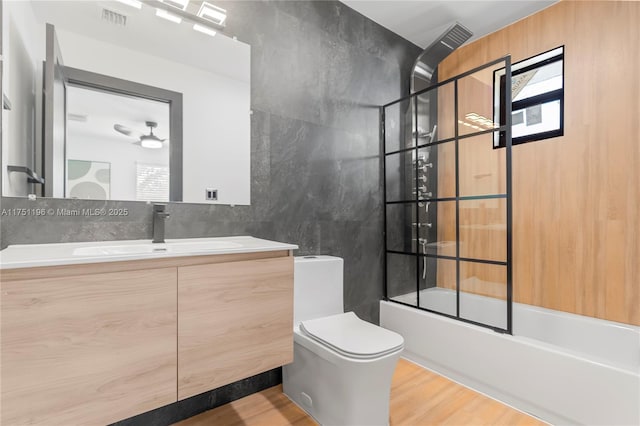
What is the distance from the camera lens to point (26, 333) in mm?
865

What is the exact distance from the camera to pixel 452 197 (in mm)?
2098

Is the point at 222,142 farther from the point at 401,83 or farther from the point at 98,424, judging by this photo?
the point at 401,83

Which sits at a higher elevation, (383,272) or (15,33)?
(15,33)

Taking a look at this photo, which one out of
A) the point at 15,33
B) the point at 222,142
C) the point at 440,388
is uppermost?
the point at 15,33

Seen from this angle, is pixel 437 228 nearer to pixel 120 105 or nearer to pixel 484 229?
pixel 484 229

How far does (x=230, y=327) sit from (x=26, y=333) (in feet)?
1.97

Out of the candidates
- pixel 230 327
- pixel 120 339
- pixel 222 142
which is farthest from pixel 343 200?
pixel 120 339

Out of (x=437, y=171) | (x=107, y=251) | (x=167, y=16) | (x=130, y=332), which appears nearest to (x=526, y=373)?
(x=437, y=171)

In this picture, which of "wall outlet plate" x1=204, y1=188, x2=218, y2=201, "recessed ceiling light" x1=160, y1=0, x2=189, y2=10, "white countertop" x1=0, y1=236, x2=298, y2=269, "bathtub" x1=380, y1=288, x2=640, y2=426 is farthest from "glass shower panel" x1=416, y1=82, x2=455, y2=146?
"recessed ceiling light" x1=160, y1=0, x2=189, y2=10

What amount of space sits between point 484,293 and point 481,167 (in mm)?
803

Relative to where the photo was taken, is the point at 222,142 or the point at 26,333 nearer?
the point at 26,333

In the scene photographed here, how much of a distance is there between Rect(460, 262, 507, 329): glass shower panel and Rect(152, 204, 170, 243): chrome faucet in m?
1.83

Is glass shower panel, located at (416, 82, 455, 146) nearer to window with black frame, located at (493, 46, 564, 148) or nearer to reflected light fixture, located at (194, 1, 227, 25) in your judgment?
window with black frame, located at (493, 46, 564, 148)

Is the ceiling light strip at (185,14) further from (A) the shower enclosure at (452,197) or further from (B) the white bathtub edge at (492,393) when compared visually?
(B) the white bathtub edge at (492,393)
